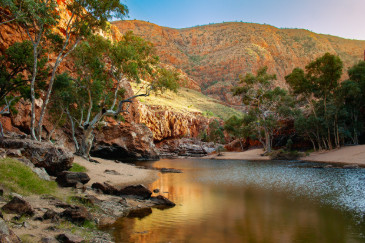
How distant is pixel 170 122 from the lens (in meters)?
60.1

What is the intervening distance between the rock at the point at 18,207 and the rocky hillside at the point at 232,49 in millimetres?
105084

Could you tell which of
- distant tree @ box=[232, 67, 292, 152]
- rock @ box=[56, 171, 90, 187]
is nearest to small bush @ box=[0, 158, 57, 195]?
rock @ box=[56, 171, 90, 187]

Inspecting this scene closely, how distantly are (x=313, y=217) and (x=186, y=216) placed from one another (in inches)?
169

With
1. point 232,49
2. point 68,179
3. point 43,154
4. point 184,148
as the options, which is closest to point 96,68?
point 43,154

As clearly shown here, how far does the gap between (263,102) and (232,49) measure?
93.9 metres

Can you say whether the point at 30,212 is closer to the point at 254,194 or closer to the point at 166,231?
the point at 166,231

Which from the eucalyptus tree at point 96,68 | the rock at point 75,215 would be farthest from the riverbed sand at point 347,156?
the rock at point 75,215

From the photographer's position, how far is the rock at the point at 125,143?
3991 centimetres

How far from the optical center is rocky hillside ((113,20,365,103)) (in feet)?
399

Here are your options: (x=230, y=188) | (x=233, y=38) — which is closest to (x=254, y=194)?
(x=230, y=188)

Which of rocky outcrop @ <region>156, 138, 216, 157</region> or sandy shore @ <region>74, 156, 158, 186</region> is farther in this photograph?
rocky outcrop @ <region>156, 138, 216, 157</region>

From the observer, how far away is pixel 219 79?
123 meters

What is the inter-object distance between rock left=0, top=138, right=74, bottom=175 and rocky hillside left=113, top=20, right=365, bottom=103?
99915 millimetres

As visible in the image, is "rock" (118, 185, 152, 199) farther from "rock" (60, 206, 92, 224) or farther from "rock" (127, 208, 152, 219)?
"rock" (60, 206, 92, 224)
